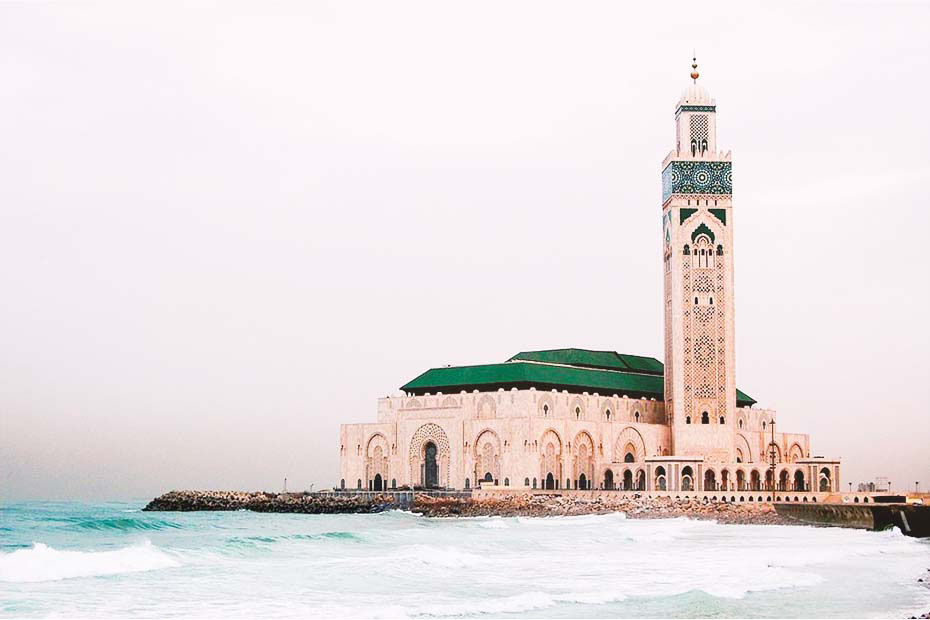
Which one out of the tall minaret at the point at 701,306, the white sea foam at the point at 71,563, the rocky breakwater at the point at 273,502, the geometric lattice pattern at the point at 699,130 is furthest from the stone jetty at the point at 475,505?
the white sea foam at the point at 71,563

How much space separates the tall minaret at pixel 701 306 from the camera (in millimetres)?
67438

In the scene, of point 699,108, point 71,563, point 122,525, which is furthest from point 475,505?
point 71,563

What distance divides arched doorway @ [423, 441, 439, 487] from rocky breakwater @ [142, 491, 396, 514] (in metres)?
3.88

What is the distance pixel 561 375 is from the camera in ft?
228

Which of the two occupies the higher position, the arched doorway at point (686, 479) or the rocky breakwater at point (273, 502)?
the arched doorway at point (686, 479)

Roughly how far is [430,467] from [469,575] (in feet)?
139

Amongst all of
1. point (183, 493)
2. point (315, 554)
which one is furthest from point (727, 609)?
point (183, 493)

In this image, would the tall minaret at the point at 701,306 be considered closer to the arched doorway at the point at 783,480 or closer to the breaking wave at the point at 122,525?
the arched doorway at the point at 783,480

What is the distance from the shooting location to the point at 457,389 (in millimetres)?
70250

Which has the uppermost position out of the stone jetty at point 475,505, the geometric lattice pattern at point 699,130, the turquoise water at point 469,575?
the geometric lattice pattern at point 699,130

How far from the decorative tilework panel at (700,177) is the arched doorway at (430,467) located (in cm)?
1787

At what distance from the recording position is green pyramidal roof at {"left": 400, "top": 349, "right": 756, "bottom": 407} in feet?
224

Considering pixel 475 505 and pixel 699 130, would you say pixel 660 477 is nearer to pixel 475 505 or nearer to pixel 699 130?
pixel 475 505

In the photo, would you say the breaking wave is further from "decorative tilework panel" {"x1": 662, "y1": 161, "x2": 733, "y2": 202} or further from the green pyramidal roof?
"decorative tilework panel" {"x1": 662, "y1": 161, "x2": 733, "y2": 202}
